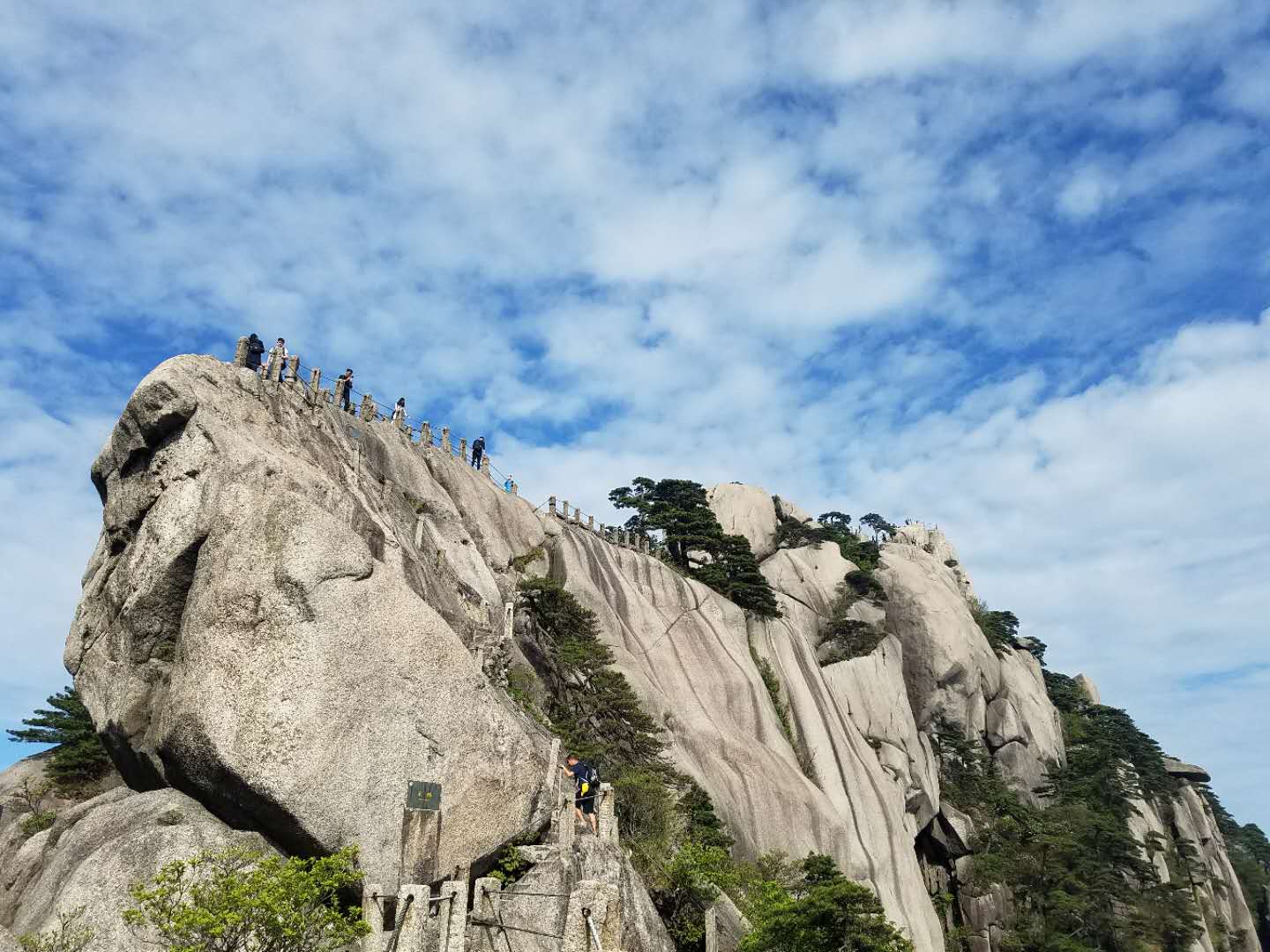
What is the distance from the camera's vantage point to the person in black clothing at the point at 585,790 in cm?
2278

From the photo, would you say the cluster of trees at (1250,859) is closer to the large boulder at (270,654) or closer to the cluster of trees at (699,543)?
the cluster of trees at (699,543)

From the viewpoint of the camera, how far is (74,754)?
2467 cm

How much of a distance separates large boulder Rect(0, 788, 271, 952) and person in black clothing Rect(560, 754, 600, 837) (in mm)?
8290

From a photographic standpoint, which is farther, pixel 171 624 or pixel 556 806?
pixel 556 806

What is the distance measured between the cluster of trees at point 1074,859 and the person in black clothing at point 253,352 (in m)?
35.8

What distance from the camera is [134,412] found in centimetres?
2058

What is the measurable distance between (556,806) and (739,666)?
63.1 ft

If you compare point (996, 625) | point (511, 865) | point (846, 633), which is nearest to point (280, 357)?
point (511, 865)

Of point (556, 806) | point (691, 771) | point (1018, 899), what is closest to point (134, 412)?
point (556, 806)

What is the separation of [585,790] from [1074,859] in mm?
30785

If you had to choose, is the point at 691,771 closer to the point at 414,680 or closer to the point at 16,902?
the point at 414,680

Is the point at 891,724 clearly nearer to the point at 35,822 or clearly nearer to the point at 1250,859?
the point at 35,822

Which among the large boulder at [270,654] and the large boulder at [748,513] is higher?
the large boulder at [748,513]

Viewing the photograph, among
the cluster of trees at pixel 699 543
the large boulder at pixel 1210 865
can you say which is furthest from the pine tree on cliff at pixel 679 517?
the large boulder at pixel 1210 865
